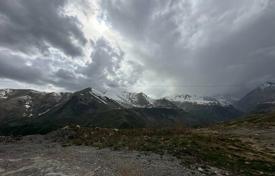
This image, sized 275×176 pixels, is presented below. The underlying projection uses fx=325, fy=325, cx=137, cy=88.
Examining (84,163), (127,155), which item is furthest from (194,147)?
(84,163)

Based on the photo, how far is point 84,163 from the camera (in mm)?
26516

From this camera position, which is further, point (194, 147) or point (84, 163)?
point (194, 147)

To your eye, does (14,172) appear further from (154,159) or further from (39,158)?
(154,159)

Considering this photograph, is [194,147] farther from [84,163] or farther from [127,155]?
[84,163]

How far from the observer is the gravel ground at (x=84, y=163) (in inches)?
955

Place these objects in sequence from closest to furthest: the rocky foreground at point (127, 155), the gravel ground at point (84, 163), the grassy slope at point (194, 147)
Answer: the gravel ground at point (84, 163) → the rocky foreground at point (127, 155) → the grassy slope at point (194, 147)

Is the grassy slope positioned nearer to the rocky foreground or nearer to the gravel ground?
the rocky foreground

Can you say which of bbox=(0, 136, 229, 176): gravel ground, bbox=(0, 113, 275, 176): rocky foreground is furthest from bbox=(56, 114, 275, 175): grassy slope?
bbox=(0, 136, 229, 176): gravel ground

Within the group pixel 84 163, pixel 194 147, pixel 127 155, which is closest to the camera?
pixel 84 163

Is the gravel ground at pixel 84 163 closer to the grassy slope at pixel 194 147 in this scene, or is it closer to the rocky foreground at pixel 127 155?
the rocky foreground at pixel 127 155

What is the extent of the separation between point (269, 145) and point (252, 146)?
320 centimetres

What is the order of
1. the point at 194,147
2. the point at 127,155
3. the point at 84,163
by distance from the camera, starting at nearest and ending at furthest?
the point at 84,163 < the point at 127,155 < the point at 194,147

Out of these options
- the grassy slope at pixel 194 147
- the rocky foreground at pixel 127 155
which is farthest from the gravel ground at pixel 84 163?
the grassy slope at pixel 194 147

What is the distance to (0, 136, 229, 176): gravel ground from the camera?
79.6ft
